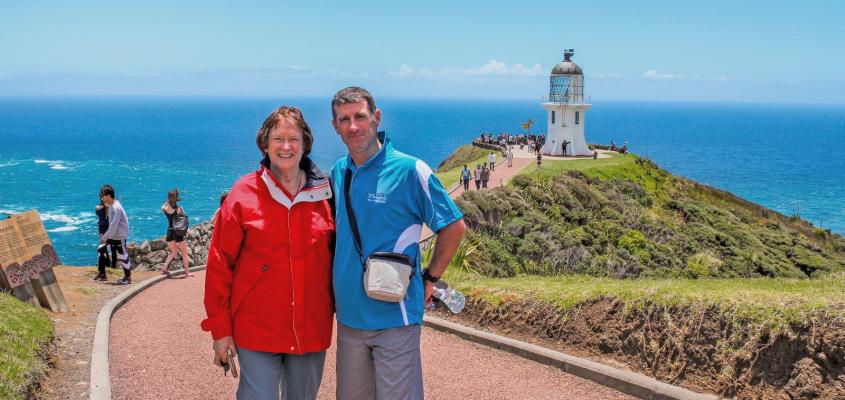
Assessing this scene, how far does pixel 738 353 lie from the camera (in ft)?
22.0

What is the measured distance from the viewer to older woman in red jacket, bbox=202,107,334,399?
4.38 metres

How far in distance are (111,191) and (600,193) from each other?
2229 centimetres

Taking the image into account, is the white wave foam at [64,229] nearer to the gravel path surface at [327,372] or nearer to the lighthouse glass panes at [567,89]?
the lighthouse glass panes at [567,89]

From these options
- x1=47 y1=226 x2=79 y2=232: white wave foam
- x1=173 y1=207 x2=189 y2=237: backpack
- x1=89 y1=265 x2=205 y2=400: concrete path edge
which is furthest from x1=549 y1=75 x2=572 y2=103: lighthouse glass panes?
x1=89 y1=265 x2=205 y2=400: concrete path edge

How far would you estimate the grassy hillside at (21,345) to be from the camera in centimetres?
619

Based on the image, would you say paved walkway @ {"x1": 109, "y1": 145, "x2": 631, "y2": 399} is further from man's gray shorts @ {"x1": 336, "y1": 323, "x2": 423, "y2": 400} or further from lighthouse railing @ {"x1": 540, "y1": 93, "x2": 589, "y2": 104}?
lighthouse railing @ {"x1": 540, "y1": 93, "x2": 589, "y2": 104}

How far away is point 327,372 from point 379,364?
3.12 metres

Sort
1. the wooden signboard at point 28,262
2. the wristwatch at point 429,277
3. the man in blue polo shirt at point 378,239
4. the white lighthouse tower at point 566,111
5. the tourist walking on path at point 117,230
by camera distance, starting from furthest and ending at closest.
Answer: the white lighthouse tower at point 566,111, the tourist walking on path at point 117,230, the wooden signboard at point 28,262, the wristwatch at point 429,277, the man in blue polo shirt at point 378,239

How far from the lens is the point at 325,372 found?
→ 24.6 ft

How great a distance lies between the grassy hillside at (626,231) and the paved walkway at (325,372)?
7305 millimetres

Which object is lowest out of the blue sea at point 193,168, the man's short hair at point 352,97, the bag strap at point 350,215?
the blue sea at point 193,168

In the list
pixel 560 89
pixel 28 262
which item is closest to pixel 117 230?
pixel 28 262

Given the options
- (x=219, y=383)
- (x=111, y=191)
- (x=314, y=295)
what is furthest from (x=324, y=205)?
(x=111, y=191)

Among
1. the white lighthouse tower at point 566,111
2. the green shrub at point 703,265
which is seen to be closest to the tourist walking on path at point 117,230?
the green shrub at point 703,265
